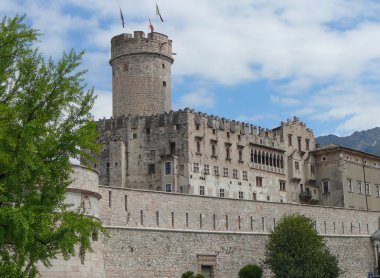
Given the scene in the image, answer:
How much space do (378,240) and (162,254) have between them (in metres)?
26.5

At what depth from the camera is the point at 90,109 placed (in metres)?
24.6

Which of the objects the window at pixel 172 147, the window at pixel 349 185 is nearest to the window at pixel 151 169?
the window at pixel 172 147

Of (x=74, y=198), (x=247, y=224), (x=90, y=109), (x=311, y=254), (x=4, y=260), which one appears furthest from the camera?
(x=247, y=224)

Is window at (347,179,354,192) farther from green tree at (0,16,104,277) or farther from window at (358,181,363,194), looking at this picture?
green tree at (0,16,104,277)

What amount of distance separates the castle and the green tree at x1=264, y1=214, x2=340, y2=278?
279cm

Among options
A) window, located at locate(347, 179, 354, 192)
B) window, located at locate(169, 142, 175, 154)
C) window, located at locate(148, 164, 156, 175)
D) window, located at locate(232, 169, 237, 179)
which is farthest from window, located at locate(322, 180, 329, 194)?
window, located at locate(148, 164, 156, 175)

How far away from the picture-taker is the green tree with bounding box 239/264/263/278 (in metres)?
46.4

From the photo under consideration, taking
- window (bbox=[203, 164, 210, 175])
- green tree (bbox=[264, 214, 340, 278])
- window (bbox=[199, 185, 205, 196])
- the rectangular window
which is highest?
the rectangular window

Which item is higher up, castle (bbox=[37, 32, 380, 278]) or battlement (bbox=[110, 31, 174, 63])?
battlement (bbox=[110, 31, 174, 63])

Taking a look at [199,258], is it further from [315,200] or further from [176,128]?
[315,200]

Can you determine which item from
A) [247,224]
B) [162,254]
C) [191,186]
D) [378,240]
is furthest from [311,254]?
[191,186]

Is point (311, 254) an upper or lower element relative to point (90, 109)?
lower

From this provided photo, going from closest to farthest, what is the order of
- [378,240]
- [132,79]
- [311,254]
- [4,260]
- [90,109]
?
[4,260]
[90,109]
[311,254]
[378,240]
[132,79]

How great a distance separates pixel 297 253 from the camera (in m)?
46.4
